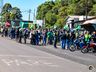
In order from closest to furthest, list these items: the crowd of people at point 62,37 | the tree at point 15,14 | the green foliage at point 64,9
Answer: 1. the crowd of people at point 62,37
2. the green foliage at point 64,9
3. the tree at point 15,14

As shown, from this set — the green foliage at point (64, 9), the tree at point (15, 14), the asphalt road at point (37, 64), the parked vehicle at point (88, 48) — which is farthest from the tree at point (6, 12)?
the asphalt road at point (37, 64)

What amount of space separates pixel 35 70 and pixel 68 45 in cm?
1929

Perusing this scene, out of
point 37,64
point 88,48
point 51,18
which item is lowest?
point 37,64

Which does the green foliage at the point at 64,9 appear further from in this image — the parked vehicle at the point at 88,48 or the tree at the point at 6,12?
the parked vehicle at the point at 88,48

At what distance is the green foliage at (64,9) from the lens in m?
82.7

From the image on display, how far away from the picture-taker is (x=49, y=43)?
4328 centimetres

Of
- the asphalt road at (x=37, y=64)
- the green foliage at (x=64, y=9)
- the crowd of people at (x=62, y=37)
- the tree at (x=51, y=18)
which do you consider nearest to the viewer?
the asphalt road at (x=37, y=64)

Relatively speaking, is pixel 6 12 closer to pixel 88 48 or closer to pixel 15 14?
pixel 15 14

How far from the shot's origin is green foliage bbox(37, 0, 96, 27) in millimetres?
82688

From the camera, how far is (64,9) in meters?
94.1

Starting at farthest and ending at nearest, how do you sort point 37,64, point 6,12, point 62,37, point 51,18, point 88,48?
point 6,12 → point 51,18 → point 62,37 → point 88,48 → point 37,64

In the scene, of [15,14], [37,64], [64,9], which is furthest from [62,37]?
[15,14]

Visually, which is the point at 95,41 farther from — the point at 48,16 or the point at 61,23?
A: the point at 48,16

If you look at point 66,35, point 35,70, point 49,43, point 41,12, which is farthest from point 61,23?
point 35,70
